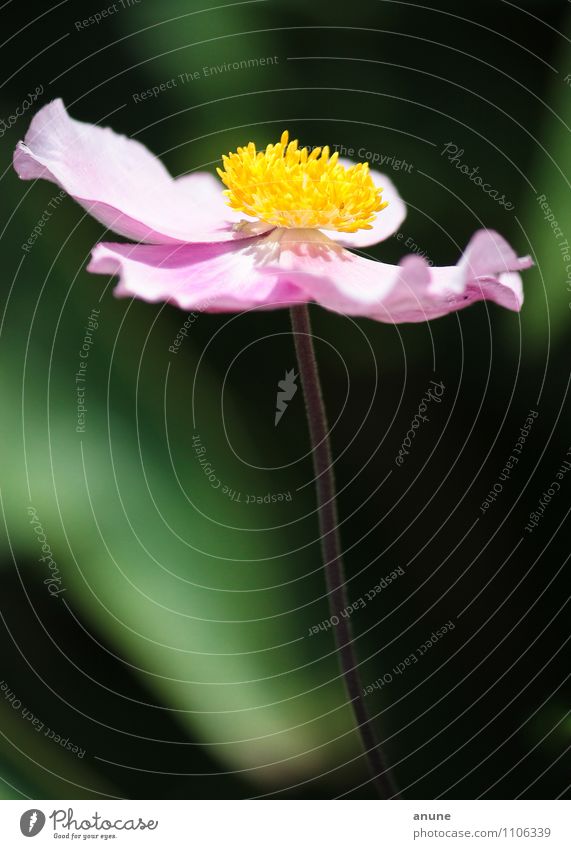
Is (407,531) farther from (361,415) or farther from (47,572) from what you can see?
(47,572)

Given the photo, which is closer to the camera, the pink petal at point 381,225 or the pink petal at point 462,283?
the pink petal at point 462,283

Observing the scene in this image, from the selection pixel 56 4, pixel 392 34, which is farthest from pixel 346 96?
pixel 56 4

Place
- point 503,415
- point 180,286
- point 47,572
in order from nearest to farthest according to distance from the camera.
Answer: point 180,286
point 47,572
point 503,415
